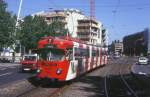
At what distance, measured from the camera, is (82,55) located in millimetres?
30312

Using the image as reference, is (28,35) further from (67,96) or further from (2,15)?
(67,96)

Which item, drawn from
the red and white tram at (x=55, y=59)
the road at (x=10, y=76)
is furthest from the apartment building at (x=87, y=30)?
the red and white tram at (x=55, y=59)

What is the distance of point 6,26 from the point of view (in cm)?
6812

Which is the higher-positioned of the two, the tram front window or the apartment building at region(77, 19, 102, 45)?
the apartment building at region(77, 19, 102, 45)

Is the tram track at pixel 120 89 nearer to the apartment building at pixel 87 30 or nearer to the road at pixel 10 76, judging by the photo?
the road at pixel 10 76

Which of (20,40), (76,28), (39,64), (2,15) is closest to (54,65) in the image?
(39,64)

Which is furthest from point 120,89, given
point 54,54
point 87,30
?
point 87,30

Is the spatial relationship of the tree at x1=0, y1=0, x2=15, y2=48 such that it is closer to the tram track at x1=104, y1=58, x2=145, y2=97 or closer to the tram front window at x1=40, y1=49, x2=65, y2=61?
the tram track at x1=104, y1=58, x2=145, y2=97

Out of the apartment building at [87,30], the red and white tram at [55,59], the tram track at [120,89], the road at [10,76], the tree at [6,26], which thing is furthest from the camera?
the apartment building at [87,30]

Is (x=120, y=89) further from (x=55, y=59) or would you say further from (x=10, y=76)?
(x=10, y=76)

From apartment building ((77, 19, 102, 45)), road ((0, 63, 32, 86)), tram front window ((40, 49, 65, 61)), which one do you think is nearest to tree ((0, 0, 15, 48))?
road ((0, 63, 32, 86))

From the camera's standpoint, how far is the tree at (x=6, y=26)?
68000 mm

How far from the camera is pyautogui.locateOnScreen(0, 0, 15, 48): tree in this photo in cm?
6800

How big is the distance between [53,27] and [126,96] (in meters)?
64.1
